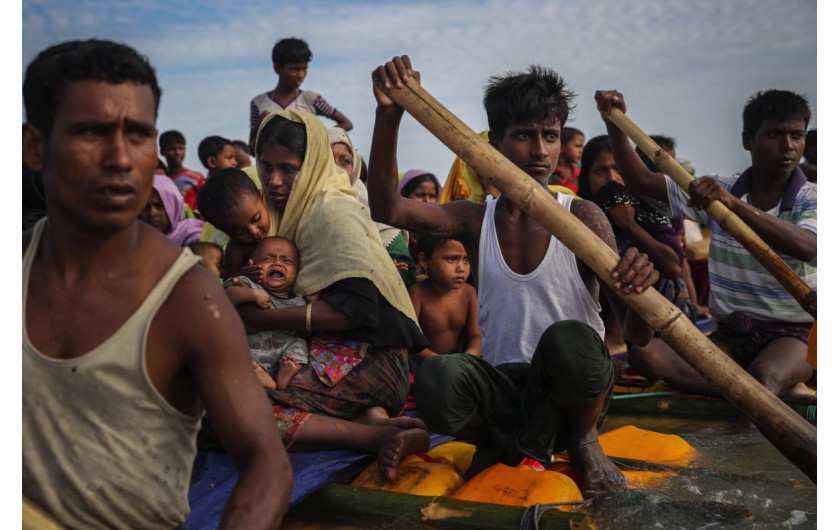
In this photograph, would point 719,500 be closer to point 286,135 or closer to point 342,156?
point 286,135

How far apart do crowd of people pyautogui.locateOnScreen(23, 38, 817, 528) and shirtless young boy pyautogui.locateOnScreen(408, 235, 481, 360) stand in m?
0.02

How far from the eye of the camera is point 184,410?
5.83ft

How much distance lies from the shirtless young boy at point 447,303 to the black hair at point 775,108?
1766 mm

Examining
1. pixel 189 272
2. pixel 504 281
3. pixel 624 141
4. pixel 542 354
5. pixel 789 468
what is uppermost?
pixel 624 141

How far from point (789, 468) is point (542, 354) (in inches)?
45.2

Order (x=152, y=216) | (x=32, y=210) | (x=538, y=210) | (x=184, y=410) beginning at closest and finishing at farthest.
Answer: (x=184, y=410) → (x=538, y=210) → (x=32, y=210) → (x=152, y=216)

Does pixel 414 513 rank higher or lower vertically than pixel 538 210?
lower

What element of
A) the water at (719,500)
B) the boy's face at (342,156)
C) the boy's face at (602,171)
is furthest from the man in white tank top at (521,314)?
the boy's face at (602,171)

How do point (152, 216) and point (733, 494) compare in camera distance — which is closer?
point (733, 494)

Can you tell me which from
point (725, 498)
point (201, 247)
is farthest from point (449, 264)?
point (725, 498)

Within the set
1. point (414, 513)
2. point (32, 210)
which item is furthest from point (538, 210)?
point (32, 210)

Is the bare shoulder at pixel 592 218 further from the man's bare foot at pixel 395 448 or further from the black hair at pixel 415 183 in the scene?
the black hair at pixel 415 183

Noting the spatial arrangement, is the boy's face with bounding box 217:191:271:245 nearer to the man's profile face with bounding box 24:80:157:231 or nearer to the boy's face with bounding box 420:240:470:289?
the boy's face with bounding box 420:240:470:289

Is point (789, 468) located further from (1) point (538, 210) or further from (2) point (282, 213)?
(2) point (282, 213)
